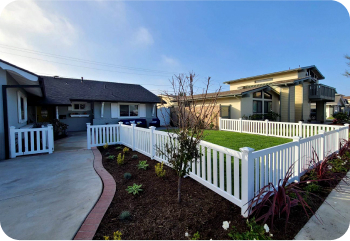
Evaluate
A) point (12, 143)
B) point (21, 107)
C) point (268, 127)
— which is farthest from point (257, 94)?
point (21, 107)

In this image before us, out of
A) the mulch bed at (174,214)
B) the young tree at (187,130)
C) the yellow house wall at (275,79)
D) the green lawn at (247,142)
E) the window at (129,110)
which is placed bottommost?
the mulch bed at (174,214)

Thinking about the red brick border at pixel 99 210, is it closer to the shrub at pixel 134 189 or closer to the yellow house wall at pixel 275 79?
the shrub at pixel 134 189

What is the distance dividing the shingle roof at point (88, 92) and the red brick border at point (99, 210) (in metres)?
9.15

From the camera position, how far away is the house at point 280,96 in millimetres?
13672

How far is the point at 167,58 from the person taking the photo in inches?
479

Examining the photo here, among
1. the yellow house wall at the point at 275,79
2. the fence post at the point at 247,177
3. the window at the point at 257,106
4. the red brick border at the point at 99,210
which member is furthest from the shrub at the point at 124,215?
the yellow house wall at the point at 275,79

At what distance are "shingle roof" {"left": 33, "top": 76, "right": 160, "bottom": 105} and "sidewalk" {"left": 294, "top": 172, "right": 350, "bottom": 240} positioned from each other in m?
12.4

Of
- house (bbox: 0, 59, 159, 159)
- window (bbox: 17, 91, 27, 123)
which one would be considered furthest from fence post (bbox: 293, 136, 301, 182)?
house (bbox: 0, 59, 159, 159)

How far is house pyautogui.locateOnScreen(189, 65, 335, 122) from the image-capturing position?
13.7m

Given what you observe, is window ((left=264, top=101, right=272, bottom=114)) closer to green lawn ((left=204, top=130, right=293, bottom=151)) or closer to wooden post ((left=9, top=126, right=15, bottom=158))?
green lawn ((left=204, top=130, right=293, bottom=151))

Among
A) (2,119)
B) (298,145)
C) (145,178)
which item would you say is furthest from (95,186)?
(2,119)

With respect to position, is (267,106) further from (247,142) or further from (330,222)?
(330,222)

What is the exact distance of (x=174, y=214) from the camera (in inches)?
95.1

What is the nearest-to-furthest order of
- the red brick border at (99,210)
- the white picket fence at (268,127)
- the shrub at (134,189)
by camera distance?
the red brick border at (99,210) < the shrub at (134,189) < the white picket fence at (268,127)
